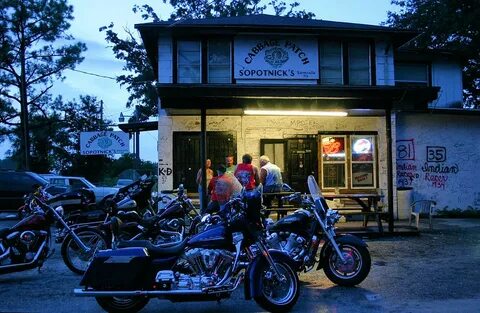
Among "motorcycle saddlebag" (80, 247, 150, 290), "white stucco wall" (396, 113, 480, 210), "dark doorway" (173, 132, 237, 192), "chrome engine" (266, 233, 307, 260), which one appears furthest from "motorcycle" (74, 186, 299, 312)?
"white stucco wall" (396, 113, 480, 210)

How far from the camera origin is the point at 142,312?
21.4 ft

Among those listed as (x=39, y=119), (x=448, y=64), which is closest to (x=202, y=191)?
(x=448, y=64)

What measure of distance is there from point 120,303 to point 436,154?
44.6 feet

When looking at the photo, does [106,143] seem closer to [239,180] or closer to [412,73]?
[239,180]

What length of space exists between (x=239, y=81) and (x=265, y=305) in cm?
1028

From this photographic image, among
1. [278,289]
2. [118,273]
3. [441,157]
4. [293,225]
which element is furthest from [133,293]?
[441,157]

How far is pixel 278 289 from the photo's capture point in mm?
6355

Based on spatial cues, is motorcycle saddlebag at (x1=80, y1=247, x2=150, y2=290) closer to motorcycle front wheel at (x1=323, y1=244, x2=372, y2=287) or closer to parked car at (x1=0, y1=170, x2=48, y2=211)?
motorcycle front wheel at (x1=323, y1=244, x2=372, y2=287)

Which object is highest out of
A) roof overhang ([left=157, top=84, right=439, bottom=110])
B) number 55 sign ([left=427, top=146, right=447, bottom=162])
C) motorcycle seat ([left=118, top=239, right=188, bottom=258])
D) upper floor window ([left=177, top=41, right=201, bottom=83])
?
upper floor window ([left=177, top=41, right=201, bottom=83])

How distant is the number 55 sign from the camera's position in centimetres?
1712

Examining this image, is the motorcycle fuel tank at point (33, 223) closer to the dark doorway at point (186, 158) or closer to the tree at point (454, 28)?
the dark doorway at point (186, 158)

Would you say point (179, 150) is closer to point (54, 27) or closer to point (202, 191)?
point (202, 191)

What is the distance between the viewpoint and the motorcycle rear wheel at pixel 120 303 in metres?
6.20

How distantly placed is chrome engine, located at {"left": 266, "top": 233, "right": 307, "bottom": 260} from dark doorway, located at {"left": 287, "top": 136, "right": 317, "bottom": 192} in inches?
348
